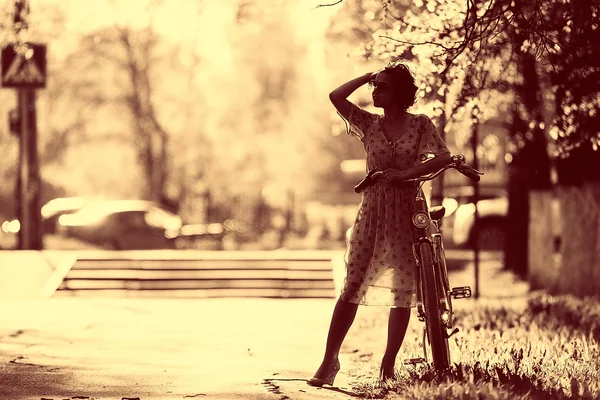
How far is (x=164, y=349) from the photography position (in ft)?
31.0

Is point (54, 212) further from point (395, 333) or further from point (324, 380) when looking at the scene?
point (395, 333)

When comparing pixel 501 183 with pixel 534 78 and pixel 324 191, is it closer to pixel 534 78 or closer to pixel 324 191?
pixel 534 78

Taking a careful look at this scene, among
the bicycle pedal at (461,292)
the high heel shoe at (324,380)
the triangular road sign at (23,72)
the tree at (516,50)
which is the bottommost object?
the high heel shoe at (324,380)

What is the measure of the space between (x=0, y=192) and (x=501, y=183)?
70.7 feet

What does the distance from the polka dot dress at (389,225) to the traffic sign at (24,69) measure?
11.5 meters

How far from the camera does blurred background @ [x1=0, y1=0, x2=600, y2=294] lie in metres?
11.0

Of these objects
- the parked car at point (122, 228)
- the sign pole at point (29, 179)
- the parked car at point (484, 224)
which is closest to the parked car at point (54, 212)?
the parked car at point (122, 228)

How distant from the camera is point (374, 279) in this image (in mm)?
7098

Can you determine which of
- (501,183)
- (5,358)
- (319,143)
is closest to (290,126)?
(319,143)

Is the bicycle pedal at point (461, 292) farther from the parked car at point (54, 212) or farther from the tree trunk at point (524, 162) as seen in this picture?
the parked car at point (54, 212)

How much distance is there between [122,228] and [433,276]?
22.0 metres

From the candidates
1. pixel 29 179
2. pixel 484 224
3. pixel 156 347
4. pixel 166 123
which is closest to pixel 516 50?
pixel 156 347

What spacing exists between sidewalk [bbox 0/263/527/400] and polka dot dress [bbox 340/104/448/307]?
63 centimetres

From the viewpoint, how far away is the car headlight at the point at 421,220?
690cm
